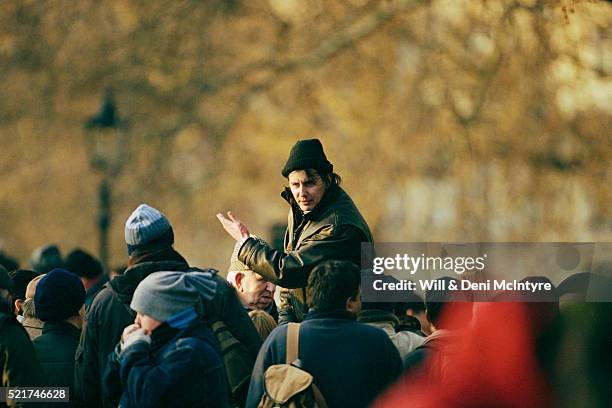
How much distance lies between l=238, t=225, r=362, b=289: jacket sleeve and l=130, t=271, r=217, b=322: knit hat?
1140 millimetres

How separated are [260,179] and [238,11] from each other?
8.98ft

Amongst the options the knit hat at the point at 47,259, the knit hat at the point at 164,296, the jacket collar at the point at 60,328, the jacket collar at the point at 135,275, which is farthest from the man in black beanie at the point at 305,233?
the knit hat at the point at 47,259

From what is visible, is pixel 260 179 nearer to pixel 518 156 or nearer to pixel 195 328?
pixel 518 156

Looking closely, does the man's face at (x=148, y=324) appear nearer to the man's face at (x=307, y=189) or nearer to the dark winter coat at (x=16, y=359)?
the dark winter coat at (x=16, y=359)

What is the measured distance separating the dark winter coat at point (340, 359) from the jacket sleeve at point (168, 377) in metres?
0.50

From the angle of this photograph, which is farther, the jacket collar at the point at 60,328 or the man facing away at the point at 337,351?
the jacket collar at the point at 60,328

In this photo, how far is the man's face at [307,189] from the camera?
713 cm

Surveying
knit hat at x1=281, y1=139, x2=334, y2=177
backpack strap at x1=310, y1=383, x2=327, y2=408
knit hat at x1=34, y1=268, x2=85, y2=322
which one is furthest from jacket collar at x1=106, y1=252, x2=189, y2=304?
knit hat at x1=281, y1=139, x2=334, y2=177

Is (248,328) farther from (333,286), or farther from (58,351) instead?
(58,351)

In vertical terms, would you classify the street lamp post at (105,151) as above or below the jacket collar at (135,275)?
above

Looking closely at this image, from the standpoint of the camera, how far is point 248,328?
6566 mm

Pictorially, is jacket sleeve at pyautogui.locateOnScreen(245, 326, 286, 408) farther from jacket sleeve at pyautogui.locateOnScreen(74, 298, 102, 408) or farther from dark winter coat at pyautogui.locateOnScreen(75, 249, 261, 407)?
jacket sleeve at pyautogui.locateOnScreen(74, 298, 102, 408)

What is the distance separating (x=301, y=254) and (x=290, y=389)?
3.97 feet

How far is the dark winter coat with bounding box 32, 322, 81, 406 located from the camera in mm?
6852
